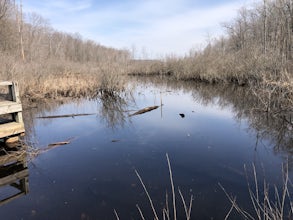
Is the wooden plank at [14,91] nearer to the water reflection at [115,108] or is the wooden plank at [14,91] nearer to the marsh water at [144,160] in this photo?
the marsh water at [144,160]

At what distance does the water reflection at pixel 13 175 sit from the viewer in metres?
3.26

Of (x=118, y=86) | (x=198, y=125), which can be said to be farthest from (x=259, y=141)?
(x=118, y=86)

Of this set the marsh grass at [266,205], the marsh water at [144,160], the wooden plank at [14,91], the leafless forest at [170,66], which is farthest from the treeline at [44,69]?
the marsh grass at [266,205]

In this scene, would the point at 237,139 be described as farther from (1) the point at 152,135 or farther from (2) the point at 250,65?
(2) the point at 250,65

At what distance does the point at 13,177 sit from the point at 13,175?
7cm

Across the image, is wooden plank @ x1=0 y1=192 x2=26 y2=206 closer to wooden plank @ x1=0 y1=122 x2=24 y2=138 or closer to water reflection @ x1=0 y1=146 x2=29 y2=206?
water reflection @ x1=0 y1=146 x2=29 y2=206

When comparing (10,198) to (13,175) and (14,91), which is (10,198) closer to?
(13,175)

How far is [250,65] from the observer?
39.5 feet

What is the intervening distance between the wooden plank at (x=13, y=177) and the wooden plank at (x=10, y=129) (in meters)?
1.15

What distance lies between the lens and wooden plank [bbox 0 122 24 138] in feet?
15.0

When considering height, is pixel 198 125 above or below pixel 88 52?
below

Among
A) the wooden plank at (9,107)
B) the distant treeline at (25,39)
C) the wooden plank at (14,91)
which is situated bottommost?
the wooden plank at (9,107)

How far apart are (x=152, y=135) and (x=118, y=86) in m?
6.03

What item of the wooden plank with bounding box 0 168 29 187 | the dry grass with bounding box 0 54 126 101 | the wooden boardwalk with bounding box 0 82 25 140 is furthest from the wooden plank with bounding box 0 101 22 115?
the dry grass with bounding box 0 54 126 101
